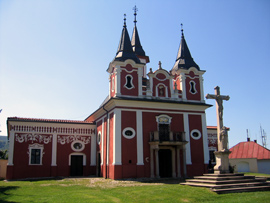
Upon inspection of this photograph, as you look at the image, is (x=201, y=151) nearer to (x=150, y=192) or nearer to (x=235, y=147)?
(x=150, y=192)

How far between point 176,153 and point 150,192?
35.3ft

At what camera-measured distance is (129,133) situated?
22734 millimetres

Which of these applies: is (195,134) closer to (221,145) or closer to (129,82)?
(129,82)

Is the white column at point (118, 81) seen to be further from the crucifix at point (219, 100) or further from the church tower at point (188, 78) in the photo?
the crucifix at point (219, 100)

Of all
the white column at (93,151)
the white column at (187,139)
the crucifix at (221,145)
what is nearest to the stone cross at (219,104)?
the crucifix at (221,145)

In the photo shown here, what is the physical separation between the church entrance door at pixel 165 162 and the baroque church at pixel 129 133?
9 cm

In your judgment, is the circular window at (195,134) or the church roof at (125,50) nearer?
the circular window at (195,134)

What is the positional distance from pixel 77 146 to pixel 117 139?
260 inches

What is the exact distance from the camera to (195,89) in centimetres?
2641

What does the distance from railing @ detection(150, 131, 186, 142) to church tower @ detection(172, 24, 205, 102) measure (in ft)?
12.4

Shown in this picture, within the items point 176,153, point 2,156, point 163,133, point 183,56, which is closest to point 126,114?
point 163,133

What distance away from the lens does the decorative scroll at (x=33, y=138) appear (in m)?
25.1

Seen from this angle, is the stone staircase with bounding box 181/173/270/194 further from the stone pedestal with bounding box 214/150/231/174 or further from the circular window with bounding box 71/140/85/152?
the circular window with bounding box 71/140/85/152

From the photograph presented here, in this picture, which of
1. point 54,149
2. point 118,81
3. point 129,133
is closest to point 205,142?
point 129,133
